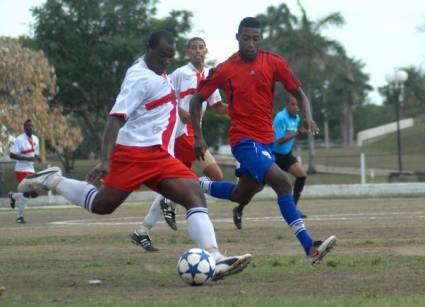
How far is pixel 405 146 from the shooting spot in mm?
78875

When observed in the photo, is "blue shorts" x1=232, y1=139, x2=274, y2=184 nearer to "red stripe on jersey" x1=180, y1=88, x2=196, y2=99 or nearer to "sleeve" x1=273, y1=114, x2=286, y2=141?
"red stripe on jersey" x1=180, y1=88, x2=196, y2=99

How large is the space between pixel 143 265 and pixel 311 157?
5267 centimetres

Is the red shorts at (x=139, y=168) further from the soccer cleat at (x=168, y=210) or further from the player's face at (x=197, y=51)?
the player's face at (x=197, y=51)

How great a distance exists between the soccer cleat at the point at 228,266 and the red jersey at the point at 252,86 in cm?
199

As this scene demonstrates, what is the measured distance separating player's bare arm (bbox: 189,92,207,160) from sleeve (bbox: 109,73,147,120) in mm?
1722

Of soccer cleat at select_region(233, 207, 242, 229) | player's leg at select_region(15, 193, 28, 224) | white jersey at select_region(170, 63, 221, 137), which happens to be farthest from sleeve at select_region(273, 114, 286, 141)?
player's leg at select_region(15, 193, 28, 224)

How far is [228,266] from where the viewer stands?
8.85 metres

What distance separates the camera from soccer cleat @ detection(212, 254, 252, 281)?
8.84 m

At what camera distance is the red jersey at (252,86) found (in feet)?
34.4

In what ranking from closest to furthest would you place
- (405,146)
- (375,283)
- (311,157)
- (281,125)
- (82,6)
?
(375,283) < (281,125) < (82,6) < (311,157) < (405,146)

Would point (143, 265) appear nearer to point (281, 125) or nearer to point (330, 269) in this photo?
point (330, 269)

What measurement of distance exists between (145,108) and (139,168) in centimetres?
52

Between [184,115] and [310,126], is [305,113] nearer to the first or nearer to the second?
[310,126]

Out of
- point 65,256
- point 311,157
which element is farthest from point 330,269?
point 311,157
